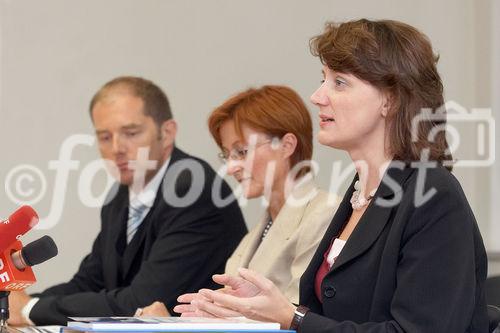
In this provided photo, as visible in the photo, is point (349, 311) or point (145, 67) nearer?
point (349, 311)

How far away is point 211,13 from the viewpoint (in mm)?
4742

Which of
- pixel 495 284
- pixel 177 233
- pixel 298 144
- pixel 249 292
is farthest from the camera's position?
pixel 177 233

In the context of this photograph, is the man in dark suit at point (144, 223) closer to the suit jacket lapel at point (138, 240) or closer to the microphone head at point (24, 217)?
the suit jacket lapel at point (138, 240)

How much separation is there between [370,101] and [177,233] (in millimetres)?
1558

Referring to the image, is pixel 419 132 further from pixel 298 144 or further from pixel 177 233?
pixel 177 233

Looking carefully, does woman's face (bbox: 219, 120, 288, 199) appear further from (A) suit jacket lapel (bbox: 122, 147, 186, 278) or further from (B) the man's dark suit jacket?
(A) suit jacket lapel (bbox: 122, 147, 186, 278)

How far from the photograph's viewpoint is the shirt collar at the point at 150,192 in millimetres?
3853

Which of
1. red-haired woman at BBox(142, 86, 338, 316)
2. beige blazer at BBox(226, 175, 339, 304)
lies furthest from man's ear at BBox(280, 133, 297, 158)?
beige blazer at BBox(226, 175, 339, 304)

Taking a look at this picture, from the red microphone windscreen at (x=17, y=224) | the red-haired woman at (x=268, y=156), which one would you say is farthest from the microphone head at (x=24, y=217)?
the red-haired woman at (x=268, y=156)

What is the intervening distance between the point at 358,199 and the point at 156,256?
137cm

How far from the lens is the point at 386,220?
2.15 m

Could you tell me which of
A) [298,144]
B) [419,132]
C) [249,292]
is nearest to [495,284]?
[419,132]

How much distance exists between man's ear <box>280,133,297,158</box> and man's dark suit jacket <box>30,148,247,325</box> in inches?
19.1
